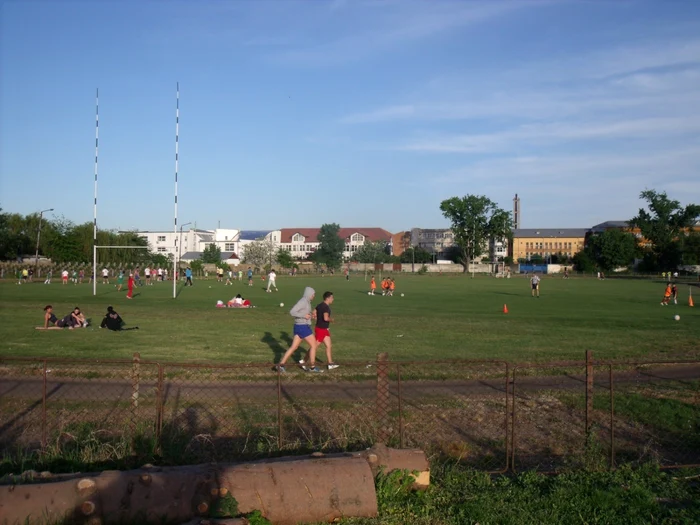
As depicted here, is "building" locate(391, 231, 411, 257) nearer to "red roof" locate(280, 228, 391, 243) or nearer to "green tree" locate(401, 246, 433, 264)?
"red roof" locate(280, 228, 391, 243)

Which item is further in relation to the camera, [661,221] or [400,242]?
[400,242]

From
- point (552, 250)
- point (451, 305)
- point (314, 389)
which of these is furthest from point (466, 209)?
point (314, 389)

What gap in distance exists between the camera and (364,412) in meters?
10.6

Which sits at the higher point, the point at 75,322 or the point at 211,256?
the point at 211,256

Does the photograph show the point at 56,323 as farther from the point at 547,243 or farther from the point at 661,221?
the point at 547,243

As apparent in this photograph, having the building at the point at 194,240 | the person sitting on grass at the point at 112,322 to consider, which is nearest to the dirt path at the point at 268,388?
the person sitting on grass at the point at 112,322

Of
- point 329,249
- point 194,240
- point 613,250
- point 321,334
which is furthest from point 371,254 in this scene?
point 321,334

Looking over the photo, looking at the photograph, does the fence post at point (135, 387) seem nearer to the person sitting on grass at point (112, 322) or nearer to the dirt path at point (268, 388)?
the dirt path at point (268, 388)

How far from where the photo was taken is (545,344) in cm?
1966

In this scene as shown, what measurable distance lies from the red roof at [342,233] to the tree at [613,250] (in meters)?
54.1

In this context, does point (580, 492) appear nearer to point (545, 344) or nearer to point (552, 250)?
point (545, 344)

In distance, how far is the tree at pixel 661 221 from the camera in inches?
4434

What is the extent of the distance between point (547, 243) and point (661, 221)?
1516 inches

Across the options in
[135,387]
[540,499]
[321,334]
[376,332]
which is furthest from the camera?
[376,332]
